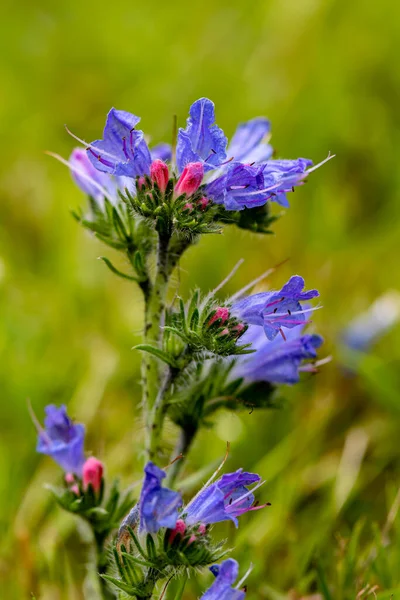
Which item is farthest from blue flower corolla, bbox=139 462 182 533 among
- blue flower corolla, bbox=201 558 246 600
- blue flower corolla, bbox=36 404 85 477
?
blue flower corolla, bbox=36 404 85 477

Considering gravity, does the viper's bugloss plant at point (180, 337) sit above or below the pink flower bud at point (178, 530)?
above

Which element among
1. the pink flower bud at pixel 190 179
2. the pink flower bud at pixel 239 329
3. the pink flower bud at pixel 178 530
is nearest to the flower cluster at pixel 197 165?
the pink flower bud at pixel 190 179

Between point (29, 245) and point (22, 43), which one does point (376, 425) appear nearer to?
point (29, 245)

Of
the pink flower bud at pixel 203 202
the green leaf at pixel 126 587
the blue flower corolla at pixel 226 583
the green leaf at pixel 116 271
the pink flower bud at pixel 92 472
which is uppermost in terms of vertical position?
the pink flower bud at pixel 203 202

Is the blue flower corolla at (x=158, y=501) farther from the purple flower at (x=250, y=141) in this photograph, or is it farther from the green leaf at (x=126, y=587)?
the purple flower at (x=250, y=141)

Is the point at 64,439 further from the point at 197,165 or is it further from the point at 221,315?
the point at 197,165

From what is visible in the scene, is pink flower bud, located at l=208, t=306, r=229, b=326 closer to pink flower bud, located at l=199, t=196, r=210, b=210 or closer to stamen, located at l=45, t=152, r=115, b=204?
pink flower bud, located at l=199, t=196, r=210, b=210

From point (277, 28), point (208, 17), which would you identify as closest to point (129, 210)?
point (277, 28)
